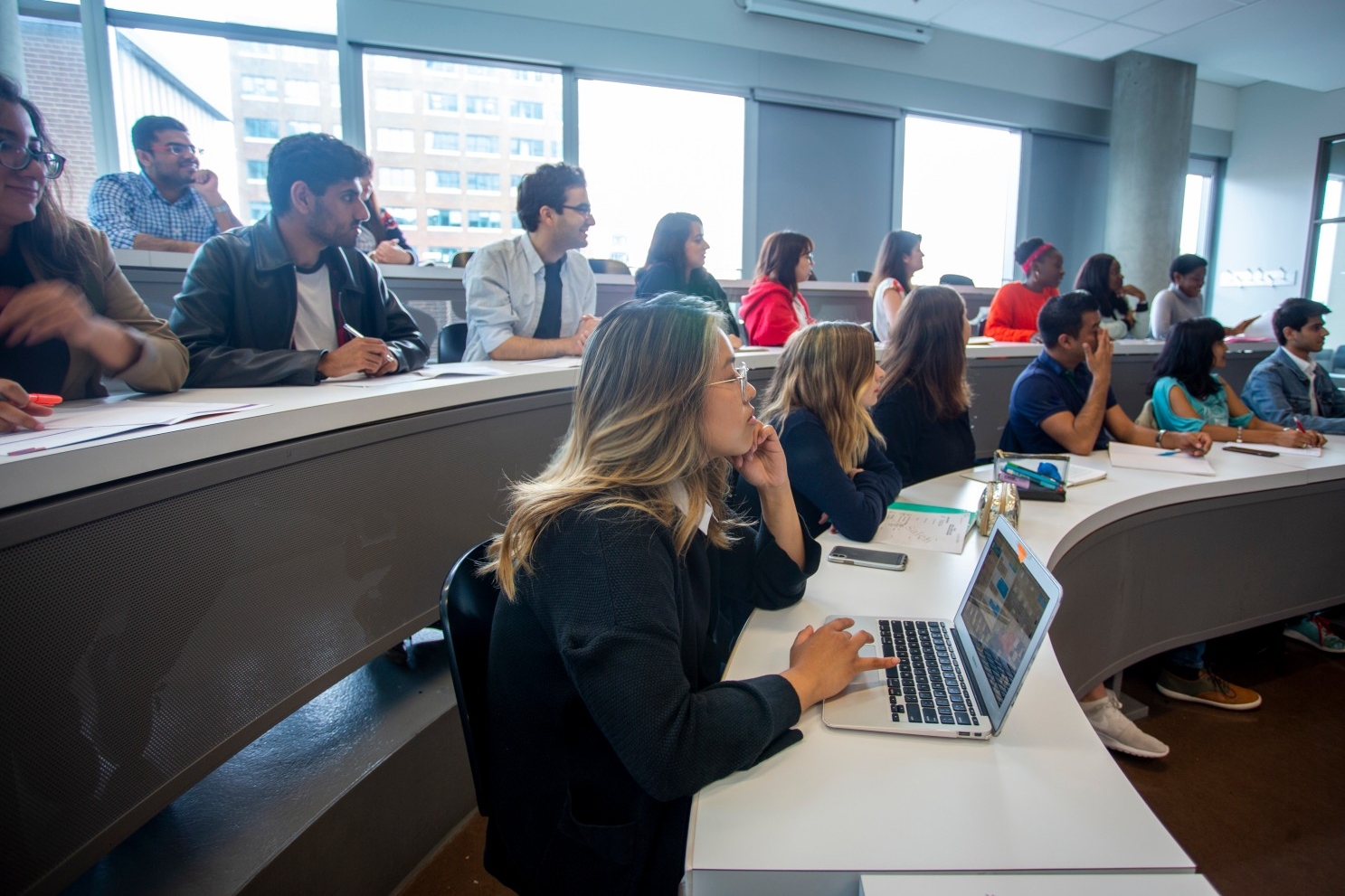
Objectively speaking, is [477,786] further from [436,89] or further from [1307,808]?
[436,89]

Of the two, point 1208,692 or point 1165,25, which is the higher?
point 1165,25

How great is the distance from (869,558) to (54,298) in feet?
5.03

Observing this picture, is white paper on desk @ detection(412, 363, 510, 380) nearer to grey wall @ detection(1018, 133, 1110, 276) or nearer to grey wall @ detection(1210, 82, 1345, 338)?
grey wall @ detection(1018, 133, 1110, 276)

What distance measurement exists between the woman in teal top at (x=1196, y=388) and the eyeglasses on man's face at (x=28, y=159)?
3.51 metres

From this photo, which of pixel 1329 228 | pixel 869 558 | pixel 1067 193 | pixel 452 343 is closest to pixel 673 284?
pixel 452 343

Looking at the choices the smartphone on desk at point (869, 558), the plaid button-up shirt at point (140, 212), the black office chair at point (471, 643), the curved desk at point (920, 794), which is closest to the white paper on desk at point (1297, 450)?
the curved desk at point (920, 794)

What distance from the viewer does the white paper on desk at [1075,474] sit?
2025 mm

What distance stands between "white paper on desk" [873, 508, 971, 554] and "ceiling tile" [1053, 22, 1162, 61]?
5.72 meters

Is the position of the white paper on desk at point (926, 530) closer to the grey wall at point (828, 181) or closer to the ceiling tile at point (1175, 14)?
the grey wall at point (828, 181)

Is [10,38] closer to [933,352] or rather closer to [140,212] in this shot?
[140,212]

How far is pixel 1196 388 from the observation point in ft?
9.59

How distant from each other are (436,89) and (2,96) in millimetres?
4302

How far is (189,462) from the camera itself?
0.95 m

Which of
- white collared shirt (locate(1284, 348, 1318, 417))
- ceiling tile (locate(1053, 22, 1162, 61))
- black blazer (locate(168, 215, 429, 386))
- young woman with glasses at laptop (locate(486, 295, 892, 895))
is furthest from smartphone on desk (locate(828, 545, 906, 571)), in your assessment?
ceiling tile (locate(1053, 22, 1162, 61))
